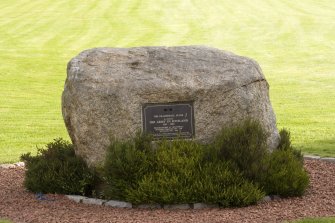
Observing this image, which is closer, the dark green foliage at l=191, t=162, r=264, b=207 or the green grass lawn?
the dark green foliage at l=191, t=162, r=264, b=207

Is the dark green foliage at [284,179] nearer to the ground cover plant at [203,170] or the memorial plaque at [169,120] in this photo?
the ground cover plant at [203,170]

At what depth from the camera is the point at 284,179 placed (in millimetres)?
11094

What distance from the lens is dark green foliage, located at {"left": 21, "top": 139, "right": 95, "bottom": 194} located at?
11.7m

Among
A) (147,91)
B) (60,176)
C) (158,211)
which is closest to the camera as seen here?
(158,211)

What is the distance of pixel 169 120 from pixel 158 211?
160 centimetres

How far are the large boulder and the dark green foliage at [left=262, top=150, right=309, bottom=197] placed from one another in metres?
0.80

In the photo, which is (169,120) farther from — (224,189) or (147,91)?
(224,189)

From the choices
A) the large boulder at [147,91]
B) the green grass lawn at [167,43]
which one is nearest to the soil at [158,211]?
the large boulder at [147,91]

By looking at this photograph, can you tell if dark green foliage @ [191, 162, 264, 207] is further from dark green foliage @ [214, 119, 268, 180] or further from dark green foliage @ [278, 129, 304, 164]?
dark green foliage @ [278, 129, 304, 164]

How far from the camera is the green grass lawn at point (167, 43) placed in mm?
21078

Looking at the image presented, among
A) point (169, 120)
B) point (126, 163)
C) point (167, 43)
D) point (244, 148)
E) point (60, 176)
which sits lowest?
point (167, 43)

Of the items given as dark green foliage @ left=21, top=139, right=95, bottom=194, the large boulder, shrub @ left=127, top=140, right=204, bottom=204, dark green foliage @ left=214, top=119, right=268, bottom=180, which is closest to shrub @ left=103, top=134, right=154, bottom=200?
shrub @ left=127, top=140, right=204, bottom=204

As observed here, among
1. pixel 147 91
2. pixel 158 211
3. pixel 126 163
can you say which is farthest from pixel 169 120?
pixel 158 211

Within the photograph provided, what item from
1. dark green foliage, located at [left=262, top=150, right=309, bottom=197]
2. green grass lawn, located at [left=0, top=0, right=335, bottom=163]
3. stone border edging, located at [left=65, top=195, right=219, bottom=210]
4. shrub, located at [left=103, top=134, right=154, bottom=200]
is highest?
shrub, located at [left=103, top=134, right=154, bottom=200]
